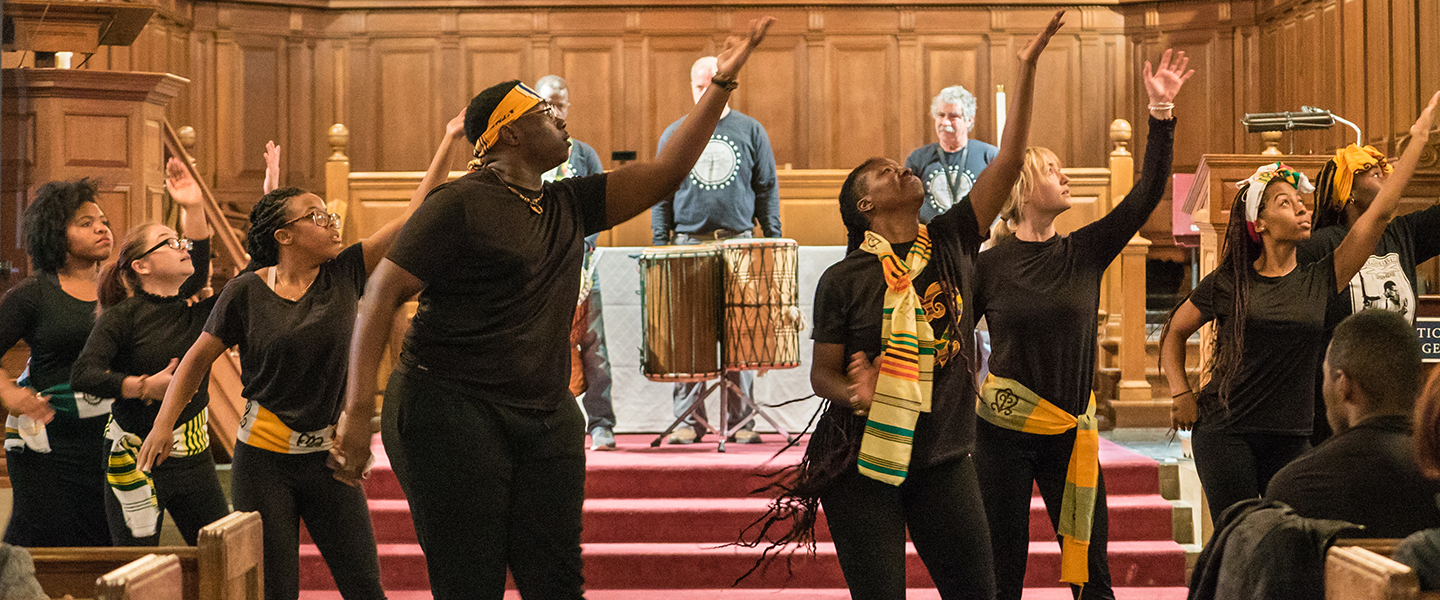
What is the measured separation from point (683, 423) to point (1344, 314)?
3.40 meters

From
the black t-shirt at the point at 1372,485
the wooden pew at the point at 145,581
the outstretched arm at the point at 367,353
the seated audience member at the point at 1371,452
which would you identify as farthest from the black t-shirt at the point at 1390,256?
the wooden pew at the point at 145,581

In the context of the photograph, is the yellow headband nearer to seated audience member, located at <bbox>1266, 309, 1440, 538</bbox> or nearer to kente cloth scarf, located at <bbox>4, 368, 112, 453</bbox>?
seated audience member, located at <bbox>1266, 309, 1440, 538</bbox>

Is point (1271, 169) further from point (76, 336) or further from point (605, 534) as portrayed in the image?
point (76, 336)

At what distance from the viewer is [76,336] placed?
11.9 ft

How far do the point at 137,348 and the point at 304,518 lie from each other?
85 cm

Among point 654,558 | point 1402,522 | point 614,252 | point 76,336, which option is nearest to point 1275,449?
point 1402,522

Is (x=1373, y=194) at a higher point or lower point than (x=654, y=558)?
higher

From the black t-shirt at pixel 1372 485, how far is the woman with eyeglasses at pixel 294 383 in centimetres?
197

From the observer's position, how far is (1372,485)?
7.65ft

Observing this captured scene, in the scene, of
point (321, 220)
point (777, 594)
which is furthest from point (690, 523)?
point (321, 220)

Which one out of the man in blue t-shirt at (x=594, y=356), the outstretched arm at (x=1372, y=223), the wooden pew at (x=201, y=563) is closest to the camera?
the wooden pew at (x=201, y=563)

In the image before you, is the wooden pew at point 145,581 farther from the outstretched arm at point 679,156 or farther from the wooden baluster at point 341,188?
the wooden baluster at point 341,188

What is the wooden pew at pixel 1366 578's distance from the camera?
1.76m

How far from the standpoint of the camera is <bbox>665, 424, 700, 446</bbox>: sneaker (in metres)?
6.07
